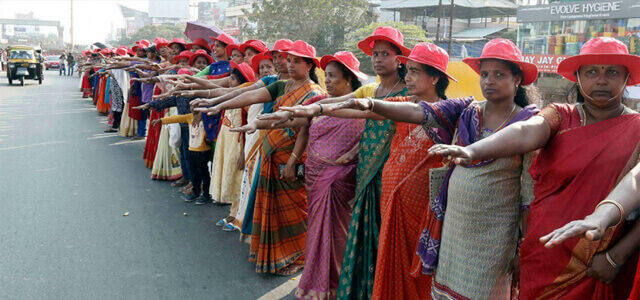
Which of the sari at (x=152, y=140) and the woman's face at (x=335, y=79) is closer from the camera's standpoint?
the woman's face at (x=335, y=79)

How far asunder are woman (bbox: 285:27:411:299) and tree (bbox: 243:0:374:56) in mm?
27814

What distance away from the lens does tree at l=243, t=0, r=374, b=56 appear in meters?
31.6

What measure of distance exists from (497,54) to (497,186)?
604 millimetres

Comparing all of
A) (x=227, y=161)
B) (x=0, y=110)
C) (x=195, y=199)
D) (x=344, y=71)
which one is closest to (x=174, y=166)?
(x=195, y=199)

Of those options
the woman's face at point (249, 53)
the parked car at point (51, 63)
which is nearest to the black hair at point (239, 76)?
the woman's face at point (249, 53)

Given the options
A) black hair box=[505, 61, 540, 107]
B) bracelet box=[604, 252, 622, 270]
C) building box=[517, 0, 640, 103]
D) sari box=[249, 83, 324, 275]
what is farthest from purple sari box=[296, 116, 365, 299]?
building box=[517, 0, 640, 103]

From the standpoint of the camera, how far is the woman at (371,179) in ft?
10.5

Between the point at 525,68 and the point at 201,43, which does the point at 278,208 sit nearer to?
the point at 525,68

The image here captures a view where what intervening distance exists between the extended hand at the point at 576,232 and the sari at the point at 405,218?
48.8 inches

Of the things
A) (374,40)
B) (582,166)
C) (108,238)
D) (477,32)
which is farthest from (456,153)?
(477,32)

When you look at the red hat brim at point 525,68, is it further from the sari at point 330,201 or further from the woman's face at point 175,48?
the woman's face at point 175,48

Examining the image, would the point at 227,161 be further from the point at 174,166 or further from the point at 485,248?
the point at 485,248

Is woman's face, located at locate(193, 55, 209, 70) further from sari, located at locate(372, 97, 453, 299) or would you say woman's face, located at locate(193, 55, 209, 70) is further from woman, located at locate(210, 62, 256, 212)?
sari, located at locate(372, 97, 453, 299)

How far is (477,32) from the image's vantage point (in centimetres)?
4028
